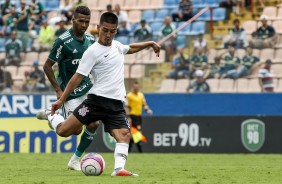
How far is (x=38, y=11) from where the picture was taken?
2988 centimetres

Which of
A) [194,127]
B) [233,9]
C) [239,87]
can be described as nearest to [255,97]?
[239,87]

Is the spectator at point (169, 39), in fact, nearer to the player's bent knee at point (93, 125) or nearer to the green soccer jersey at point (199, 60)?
the green soccer jersey at point (199, 60)

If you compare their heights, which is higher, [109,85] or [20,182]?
[109,85]

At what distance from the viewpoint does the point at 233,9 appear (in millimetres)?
27328

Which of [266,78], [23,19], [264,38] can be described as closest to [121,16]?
[23,19]

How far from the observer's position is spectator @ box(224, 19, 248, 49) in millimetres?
24141

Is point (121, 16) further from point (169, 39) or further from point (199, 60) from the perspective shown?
point (199, 60)

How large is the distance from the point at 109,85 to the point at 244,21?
605 inches

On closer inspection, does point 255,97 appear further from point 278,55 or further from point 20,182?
point 20,182

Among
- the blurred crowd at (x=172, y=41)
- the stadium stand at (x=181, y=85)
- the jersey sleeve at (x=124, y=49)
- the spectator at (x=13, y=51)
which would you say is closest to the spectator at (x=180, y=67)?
the blurred crowd at (x=172, y=41)

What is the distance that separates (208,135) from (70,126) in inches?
465

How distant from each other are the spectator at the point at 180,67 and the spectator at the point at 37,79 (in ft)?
11.7

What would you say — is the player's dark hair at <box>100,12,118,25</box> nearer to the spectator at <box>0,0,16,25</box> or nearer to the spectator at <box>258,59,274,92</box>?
the spectator at <box>258,59,274,92</box>

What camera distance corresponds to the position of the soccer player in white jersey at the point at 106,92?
11.8m
